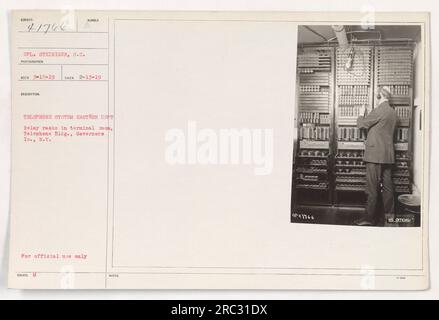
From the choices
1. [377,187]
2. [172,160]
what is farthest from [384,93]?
[172,160]

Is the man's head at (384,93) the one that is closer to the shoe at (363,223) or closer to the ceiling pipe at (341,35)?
the ceiling pipe at (341,35)

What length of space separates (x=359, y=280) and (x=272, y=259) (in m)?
0.14

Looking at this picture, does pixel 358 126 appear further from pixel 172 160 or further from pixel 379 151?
pixel 172 160

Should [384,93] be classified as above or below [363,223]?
above

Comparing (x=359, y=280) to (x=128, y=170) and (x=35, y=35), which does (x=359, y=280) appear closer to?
(x=128, y=170)

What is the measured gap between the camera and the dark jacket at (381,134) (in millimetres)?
740

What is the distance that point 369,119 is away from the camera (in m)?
0.74

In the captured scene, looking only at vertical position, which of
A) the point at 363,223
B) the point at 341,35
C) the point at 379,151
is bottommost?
the point at 363,223

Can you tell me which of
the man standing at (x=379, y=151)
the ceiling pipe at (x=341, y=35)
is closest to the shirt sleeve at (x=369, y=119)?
the man standing at (x=379, y=151)

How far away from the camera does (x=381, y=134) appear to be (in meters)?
0.74

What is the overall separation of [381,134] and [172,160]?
0.33 meters

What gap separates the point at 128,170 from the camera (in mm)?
756

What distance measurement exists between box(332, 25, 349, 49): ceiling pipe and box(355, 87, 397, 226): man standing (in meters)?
0.09

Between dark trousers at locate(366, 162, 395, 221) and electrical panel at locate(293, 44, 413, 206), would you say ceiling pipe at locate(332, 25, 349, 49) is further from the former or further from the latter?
dark trousers at locate(366, 162, 395, 221)
